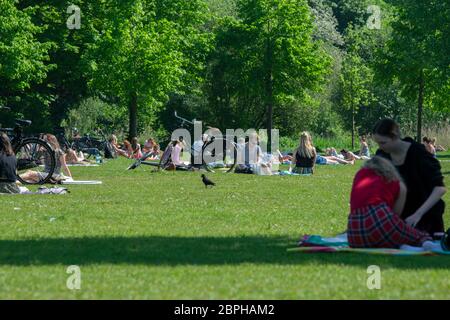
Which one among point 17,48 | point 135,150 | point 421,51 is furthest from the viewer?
point 421,51

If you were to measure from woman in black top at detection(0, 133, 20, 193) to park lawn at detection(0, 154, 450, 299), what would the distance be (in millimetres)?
913

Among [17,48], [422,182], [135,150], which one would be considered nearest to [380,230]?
[422,182]

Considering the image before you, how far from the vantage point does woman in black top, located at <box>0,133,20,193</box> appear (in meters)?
20.9

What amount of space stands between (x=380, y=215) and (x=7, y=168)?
1104 cm

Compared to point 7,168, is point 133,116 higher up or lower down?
higher up

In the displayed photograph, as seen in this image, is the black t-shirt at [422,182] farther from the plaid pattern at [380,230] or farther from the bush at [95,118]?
the bush at [95,118]

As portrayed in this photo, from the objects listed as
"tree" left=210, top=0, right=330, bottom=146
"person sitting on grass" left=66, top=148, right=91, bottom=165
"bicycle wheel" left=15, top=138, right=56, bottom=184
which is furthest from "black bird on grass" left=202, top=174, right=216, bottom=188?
"tree" left=210, top=0, right=330, bottom=146

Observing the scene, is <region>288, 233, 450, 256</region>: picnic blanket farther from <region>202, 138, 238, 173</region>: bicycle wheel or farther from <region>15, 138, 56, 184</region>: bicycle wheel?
<region>202, 138, 238, 173</region>: bicycle wheel

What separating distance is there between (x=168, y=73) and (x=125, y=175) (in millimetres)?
31225

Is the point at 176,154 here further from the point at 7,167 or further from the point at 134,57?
the point at 134,57

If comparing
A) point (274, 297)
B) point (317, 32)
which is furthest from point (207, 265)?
point (317, 32)

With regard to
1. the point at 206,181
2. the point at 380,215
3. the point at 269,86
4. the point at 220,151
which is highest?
the point at 269,86

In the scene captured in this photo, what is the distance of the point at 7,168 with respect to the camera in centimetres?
2092
